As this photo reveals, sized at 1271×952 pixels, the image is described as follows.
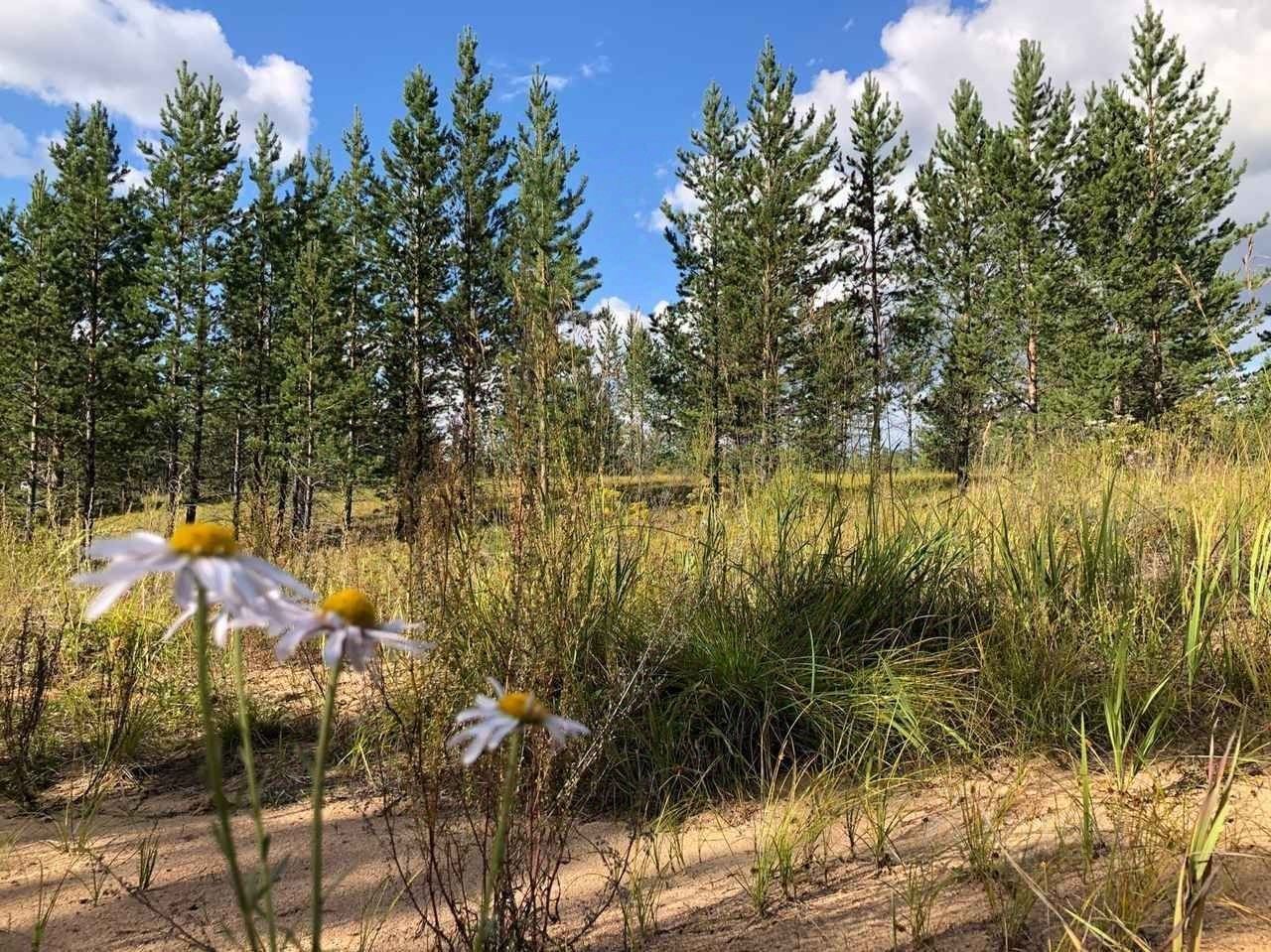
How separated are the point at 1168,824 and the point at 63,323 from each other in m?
24.6

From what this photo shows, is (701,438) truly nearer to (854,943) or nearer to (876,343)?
(854,943)

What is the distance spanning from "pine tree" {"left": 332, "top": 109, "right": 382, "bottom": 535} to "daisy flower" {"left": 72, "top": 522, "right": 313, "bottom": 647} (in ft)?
66.7

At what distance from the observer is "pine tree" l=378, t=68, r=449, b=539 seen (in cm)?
1938

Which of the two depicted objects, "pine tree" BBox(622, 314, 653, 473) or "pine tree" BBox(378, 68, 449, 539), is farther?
"pine tree" BBox(378, 68, 449, 539)

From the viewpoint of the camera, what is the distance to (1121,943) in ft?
4.20

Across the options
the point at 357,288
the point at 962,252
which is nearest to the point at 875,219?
the point at 962,252

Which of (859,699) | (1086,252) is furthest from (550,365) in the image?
(1086,252)

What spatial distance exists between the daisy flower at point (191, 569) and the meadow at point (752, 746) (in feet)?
2.35

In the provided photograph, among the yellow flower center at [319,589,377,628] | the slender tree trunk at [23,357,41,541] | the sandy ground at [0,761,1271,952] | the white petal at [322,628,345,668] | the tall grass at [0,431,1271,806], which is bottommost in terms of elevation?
the sandy ground at [0,761,1271,952]

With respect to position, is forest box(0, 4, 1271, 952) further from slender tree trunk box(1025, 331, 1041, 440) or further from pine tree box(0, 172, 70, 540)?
pine tree box(0, 172, 70, 540)

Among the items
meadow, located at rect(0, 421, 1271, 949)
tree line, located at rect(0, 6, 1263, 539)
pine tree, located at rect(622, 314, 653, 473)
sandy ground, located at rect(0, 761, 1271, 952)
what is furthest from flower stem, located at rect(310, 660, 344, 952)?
tree line, located at rect(0, 6, 1263, 539)

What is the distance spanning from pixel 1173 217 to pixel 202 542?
77.7 ft

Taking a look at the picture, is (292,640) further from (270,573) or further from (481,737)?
(481,737)

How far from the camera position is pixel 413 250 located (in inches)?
811
